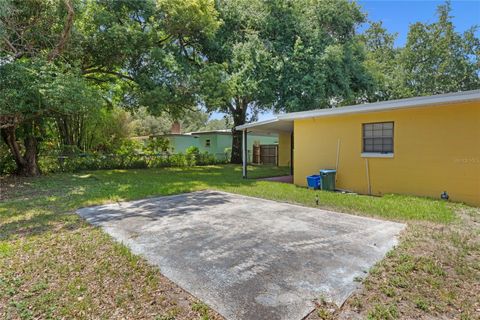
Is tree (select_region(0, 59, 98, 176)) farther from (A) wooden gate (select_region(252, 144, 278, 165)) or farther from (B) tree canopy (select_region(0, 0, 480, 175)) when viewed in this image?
(A) wooden gate (select_region(252, 144, 278, 165))

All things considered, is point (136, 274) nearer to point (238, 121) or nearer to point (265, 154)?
point (238, 121)

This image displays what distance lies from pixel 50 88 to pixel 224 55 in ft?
29.6

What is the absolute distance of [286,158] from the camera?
749 inches

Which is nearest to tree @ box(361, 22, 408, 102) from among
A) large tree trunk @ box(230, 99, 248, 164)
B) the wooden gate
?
the wooden gate

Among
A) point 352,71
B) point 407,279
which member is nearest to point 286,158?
point 352,71

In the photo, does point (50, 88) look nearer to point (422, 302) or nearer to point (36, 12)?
point (36, 12)

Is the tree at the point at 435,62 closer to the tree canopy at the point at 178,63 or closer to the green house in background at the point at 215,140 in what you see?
the tree canopy at the point at 178,63

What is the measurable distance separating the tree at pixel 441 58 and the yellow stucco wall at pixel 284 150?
10247mm

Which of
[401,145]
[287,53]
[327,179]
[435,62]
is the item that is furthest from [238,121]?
[435,62]

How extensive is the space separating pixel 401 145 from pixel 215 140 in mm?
17358

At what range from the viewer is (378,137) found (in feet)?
26.6

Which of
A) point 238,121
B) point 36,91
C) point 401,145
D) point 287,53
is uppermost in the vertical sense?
point 287,53

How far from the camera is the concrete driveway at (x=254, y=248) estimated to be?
2732 mm

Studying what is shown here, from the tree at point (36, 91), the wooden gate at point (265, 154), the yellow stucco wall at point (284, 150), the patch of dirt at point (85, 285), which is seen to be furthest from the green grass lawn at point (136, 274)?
the wooden gate at point (265, 154)
